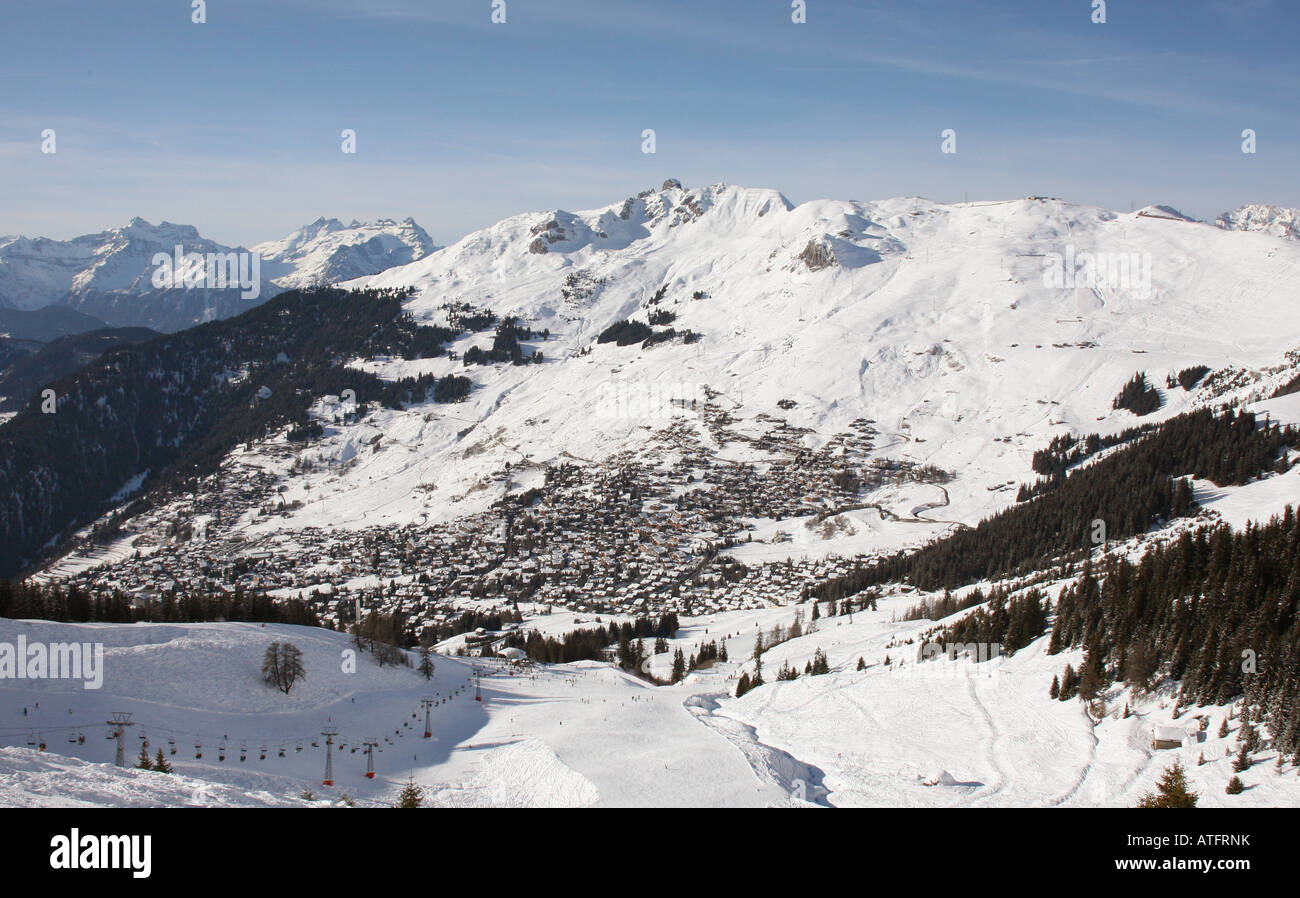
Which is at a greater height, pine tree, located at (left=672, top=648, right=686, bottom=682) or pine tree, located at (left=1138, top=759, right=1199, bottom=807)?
pine tree, located at (left=1138, top=759, right=1199, bottom=807)

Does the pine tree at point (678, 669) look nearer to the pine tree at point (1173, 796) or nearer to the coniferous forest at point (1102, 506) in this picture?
the coniferous forest at point (1102, 506)

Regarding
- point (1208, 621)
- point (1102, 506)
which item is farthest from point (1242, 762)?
point (1102, 506)

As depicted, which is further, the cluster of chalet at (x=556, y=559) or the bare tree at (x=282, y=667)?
the cluster of chalet at (x=556, y=559)

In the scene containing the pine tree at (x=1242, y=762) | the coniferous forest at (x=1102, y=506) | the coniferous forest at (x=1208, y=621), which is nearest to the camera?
the pine tree at (x=1242, y=762)

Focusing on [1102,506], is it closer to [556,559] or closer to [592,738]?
[556,559]

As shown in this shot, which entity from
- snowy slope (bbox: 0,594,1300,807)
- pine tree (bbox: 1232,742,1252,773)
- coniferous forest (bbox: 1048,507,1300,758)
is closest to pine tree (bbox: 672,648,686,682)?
snowy slope (bbox: 0,594,1300,807)

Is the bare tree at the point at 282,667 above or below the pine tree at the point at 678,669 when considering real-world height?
above

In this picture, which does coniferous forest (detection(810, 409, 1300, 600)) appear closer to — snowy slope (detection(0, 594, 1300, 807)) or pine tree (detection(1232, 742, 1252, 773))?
snowy slope (detection(0, 594, 1300, 807))

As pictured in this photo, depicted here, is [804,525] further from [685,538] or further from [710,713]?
[710,713]

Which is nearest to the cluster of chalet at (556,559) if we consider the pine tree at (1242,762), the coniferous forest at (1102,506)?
the coniferous forest at (1102,506)

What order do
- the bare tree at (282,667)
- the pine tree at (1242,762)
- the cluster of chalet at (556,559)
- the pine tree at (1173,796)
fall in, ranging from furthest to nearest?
the cluster of chalet at (556,559) < the bare tree at (282,667) < the pine tree at (1242,762) < the pine tree at (1173,796)

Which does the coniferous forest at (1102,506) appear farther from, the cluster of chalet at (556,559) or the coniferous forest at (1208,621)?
the coniferous forest at (1208,621)

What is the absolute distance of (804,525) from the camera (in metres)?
176
